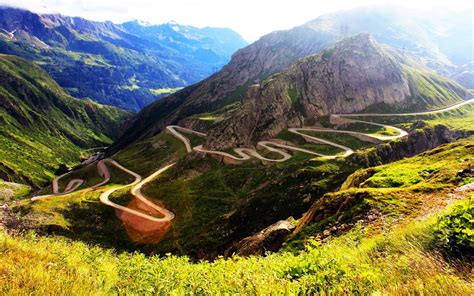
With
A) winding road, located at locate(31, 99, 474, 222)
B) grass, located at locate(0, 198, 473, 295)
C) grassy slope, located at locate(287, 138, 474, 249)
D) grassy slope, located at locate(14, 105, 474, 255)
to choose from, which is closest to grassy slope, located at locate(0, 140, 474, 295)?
grass, located at locate(0, 198, 473, 295)

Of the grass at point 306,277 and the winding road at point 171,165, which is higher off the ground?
the grass at point 306,277

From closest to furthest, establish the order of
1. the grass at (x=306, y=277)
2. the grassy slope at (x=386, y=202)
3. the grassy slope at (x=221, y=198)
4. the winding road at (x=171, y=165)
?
1. the grass at (x=306, y=277)
2. the grassy slope at (x=386, y=202)
3. the grassy slope at (x=221, y=198)
4. the winding road at (x=171, y=165)

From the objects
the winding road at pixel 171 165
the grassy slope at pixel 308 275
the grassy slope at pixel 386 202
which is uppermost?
the grassy slope at pixel 308 275

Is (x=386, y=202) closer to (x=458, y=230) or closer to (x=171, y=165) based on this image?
(x=458, y=230)

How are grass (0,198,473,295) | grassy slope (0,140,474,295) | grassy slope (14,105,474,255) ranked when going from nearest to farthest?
1. grass (0,198,473,295)
2. grassy slope (0,140,474,295)
3. grassy slope (14,105,474,255)

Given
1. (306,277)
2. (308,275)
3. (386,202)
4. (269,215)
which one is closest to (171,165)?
(269,215)

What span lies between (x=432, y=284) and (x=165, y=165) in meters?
173

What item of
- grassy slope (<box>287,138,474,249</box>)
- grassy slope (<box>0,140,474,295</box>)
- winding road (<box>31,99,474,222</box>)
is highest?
grassy slope (<box>0,140,474,295</box>)

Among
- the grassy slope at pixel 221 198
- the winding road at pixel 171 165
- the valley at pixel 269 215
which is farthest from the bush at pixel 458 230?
the winding road at pixel 171 165

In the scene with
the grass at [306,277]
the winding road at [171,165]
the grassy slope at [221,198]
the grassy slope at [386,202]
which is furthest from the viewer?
the winding road at [171,165]

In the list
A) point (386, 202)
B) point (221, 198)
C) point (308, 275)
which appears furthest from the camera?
point (221, 198)

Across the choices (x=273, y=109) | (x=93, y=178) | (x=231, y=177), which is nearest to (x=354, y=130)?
(x=273, y=109)

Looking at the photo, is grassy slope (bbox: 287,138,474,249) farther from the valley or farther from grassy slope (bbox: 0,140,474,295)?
grassy slope (bbox: 0,140,474,295)

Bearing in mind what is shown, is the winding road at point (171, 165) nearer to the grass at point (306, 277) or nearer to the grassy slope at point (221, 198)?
the grassy slope at point (221, 198)
